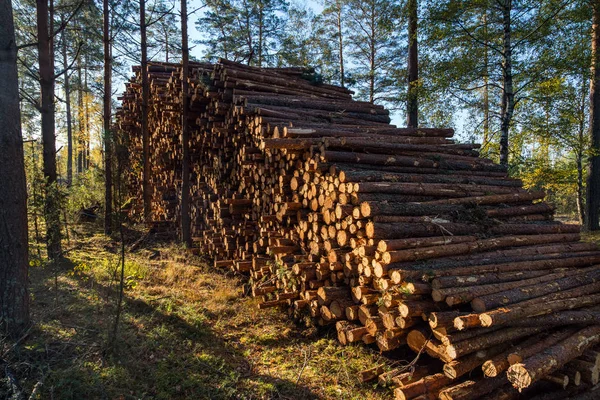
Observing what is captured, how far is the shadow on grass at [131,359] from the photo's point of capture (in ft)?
11.1

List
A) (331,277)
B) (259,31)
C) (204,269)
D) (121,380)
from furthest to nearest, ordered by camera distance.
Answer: (259,31)
(204,269)
(331,277)
(121,380)

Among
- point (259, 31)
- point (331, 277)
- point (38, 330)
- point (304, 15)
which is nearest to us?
point (38, 330)

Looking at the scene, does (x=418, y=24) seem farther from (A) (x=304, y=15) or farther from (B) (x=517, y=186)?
(A) (x=304, y=15)

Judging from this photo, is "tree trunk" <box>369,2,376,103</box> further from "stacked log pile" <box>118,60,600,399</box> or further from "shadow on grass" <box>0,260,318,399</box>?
"shadow on grass" <box>0,260,318,399</box>

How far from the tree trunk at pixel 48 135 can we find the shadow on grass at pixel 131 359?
6.79 feet

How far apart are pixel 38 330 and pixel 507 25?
1123 cm

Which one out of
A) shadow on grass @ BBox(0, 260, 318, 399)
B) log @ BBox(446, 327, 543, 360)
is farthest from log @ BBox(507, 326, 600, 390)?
shadow on grass @ BBox(0, 260, 318, 399)

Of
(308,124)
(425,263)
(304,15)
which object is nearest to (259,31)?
(304,15)

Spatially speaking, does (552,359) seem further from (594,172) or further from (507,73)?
(594,172)

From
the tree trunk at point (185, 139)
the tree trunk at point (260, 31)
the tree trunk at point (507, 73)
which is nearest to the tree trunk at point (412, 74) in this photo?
the tree trunk at point (507, 73)

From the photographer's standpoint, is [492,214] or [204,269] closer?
[492,214]

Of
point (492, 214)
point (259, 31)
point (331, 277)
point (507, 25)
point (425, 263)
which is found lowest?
point (331, 277)

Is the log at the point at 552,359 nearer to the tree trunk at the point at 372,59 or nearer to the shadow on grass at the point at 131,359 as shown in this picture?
the shadow on grass at the point at 131,359

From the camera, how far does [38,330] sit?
4.15 metres
